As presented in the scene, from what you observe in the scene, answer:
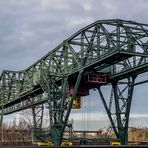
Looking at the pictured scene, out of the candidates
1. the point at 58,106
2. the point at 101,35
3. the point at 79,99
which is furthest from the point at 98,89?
the point at 101,35

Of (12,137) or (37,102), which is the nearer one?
(37,102)

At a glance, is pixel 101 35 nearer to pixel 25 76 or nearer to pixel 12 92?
pixel 25 76

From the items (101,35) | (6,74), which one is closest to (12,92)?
(6,74)

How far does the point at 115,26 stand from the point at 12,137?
5525 cm

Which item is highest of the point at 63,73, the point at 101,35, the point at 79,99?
the point at 101,35

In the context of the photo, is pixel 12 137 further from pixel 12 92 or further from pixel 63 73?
pixel 63 73

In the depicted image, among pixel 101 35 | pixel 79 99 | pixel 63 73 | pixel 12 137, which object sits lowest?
pixel 12 137

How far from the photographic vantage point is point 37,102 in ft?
246

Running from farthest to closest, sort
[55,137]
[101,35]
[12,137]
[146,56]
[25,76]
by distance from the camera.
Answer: [12,137], [25,76], [55,137], [101,35], [146,56]

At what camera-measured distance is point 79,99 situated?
52.3 m

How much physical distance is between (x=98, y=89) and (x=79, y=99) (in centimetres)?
314

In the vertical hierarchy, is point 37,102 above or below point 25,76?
below

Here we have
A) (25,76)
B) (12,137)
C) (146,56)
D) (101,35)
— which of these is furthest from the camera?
(12,137)

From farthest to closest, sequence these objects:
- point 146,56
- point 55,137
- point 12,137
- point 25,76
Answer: point 12,137 → point 25,76 → point 55,137 → point 146,56
